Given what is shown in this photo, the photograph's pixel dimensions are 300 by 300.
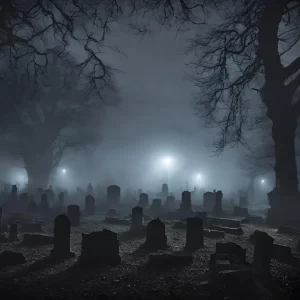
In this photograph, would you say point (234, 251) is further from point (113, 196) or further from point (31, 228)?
point (113, 196)

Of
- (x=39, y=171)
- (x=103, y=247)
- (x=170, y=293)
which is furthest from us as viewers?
(x=39, y=171)

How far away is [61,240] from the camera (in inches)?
286

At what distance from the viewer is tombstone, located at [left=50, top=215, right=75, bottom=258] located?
7152 mm

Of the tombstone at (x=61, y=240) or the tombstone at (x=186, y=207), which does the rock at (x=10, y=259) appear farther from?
the tombstone at (x=186, y=207)

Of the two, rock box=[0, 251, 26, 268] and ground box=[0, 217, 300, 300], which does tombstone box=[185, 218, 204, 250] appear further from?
rock box=[0, 251, 26, 268]

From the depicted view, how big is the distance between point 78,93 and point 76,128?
534 cm

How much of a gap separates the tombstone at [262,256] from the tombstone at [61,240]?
4656 mm

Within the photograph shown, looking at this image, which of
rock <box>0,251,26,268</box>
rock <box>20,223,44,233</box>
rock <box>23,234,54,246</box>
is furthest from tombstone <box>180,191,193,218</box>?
rock <box>0,251,26,268</box>

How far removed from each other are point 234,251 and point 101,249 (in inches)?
124

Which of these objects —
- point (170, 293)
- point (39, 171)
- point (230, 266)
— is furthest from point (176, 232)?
point (39, 171)

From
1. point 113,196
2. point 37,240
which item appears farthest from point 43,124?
point 37,240

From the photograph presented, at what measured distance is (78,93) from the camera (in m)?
30.1

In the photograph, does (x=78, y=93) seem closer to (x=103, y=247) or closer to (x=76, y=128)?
(x=76, y=128)

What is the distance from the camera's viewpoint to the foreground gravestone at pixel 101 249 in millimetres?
6449
